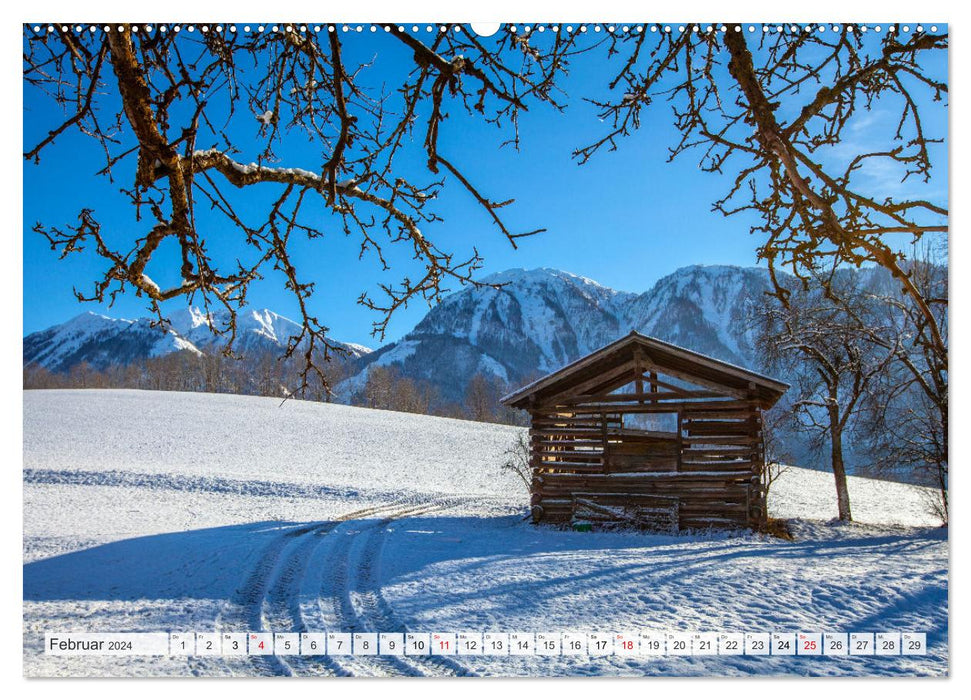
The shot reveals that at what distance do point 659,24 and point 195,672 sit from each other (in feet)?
14.9

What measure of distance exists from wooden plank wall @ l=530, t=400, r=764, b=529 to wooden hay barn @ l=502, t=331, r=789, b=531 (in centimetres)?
2

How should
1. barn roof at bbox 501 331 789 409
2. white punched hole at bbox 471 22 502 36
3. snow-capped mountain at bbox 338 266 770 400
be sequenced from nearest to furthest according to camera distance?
white punched hole at bbox 471 22 502 36 < snow-capped mountain at bbox 338 266 770 400 < barn roof at bbox 501 331 789 409

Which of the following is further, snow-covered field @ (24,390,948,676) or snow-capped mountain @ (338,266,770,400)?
snow-capped mountain @ (338,266,770,400)

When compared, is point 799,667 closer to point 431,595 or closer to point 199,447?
point 431,595

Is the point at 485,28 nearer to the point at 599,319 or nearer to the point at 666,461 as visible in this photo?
the point at 599,319

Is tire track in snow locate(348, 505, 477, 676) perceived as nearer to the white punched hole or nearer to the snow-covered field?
the snow-covered field

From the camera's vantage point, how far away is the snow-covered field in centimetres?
366

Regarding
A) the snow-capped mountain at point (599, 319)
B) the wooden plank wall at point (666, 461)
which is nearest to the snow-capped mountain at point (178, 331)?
the snow-capped mountain at point (599, 319)

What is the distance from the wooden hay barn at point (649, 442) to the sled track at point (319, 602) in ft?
14.7

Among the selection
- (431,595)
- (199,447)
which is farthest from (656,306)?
(199,447)

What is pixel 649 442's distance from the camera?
45.7 ft

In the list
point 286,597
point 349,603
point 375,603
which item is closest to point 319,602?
point 349,603

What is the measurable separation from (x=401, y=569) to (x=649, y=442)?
7.20m

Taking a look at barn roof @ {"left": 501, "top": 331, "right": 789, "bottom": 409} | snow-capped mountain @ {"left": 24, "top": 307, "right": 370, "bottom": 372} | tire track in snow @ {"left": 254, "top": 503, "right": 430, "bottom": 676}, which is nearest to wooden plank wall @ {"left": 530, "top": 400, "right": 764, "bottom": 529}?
barn roof @ {"left": 501, "top": 331, "right": 789, "bottom": 409}
